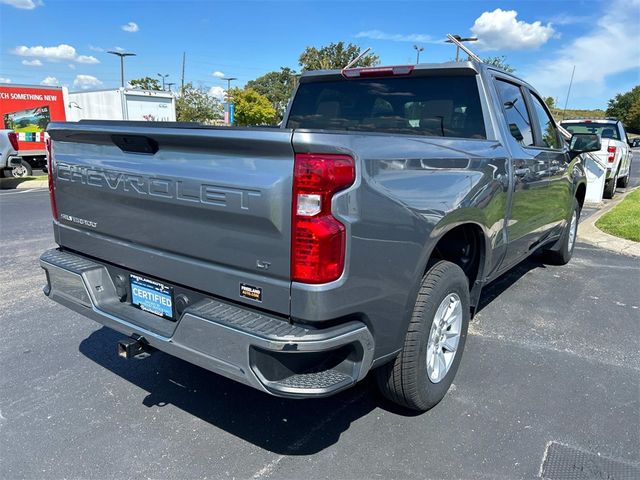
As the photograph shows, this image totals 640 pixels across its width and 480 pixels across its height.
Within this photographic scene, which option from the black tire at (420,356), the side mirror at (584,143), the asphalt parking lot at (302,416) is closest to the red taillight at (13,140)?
the asphalt parking lot at (302,416)

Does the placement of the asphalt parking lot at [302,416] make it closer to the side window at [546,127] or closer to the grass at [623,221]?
the side window at [546,127]

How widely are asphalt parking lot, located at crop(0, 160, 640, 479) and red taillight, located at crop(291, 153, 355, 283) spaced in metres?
1.12

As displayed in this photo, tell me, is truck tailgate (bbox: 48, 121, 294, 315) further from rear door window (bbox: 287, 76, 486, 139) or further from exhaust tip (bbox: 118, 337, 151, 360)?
rear door window (bbox: 287, 76, 486, 139)

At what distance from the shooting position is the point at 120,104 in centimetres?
2066

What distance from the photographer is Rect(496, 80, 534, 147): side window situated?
3.88 m

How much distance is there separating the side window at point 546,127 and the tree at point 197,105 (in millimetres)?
41008

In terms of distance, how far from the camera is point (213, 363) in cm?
229

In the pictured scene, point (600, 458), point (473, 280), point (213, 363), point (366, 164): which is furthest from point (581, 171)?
point (213, 363)

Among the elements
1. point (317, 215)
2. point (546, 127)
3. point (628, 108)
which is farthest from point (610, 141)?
point (628, 108)

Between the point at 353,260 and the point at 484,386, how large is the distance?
5.77ft

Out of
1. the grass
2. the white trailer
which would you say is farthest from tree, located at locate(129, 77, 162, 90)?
the grass

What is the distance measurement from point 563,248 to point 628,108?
321 feet

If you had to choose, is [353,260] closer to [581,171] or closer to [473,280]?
[473,280]

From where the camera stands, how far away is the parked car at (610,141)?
11.8m
